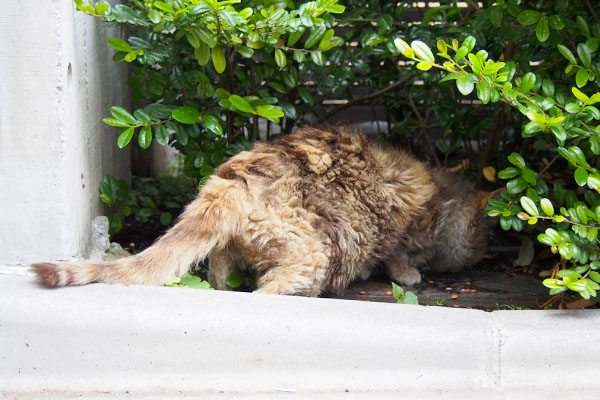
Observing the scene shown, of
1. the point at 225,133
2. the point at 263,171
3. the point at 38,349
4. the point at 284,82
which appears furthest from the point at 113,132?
the point at 38,349

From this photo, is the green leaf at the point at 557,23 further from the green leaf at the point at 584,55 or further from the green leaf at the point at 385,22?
the green leaf at the point at 385,22

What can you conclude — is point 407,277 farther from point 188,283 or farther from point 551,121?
point 551,121

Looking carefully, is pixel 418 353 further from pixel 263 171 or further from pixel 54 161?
pixel 54 161

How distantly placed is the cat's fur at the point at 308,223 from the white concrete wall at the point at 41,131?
28 centimetres

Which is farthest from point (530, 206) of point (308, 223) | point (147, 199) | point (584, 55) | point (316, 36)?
point (147, 199)

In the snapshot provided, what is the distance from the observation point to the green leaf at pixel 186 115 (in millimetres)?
3498

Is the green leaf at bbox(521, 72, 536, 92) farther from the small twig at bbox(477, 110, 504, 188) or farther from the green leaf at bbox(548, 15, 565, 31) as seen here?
the small twig at bbox(477, 110, 504, 188)

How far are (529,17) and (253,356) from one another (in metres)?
2.12

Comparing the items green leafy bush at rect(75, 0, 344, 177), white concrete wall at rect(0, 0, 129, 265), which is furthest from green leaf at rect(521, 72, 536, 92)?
white concrete wall at rect(0, 0, 129, 265)

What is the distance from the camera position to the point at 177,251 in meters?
2.99

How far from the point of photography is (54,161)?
119 inches

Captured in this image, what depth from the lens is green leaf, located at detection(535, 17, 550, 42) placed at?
10.4 ft

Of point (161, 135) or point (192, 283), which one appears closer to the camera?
point (192, 283)

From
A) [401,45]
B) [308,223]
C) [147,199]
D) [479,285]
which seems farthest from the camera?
[147,199]
